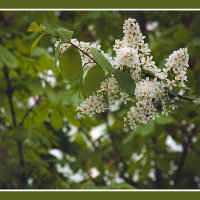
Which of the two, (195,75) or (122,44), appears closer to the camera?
(122,44)

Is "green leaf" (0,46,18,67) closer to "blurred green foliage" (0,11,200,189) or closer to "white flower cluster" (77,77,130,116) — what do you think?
"blurred green foliage" (0,11,200,189)

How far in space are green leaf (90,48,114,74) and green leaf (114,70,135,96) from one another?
0.07ft

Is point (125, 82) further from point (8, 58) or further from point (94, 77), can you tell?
point (8, 58)

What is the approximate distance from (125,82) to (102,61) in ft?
0.28

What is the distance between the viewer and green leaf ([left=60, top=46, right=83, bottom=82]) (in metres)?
1.38

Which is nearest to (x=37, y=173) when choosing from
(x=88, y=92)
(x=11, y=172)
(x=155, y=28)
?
(x=11, y=172)

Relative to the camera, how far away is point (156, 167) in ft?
12.3

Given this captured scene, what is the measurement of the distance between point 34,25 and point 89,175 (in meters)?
Result: 2.61

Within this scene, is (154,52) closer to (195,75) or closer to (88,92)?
(195,75)

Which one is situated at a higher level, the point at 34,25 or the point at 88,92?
the point at 34,25

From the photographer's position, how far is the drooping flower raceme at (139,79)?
→ 54.8 inches

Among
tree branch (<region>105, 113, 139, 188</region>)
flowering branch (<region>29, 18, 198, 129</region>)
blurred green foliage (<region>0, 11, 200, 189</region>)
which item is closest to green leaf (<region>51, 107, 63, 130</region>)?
blurred green foliage (<region>0, 11, 200, 189</region>)

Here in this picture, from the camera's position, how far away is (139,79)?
1.42m

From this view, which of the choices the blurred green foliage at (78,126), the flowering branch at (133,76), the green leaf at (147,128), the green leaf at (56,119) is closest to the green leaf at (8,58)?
the blurred green foliage at (78,126)
